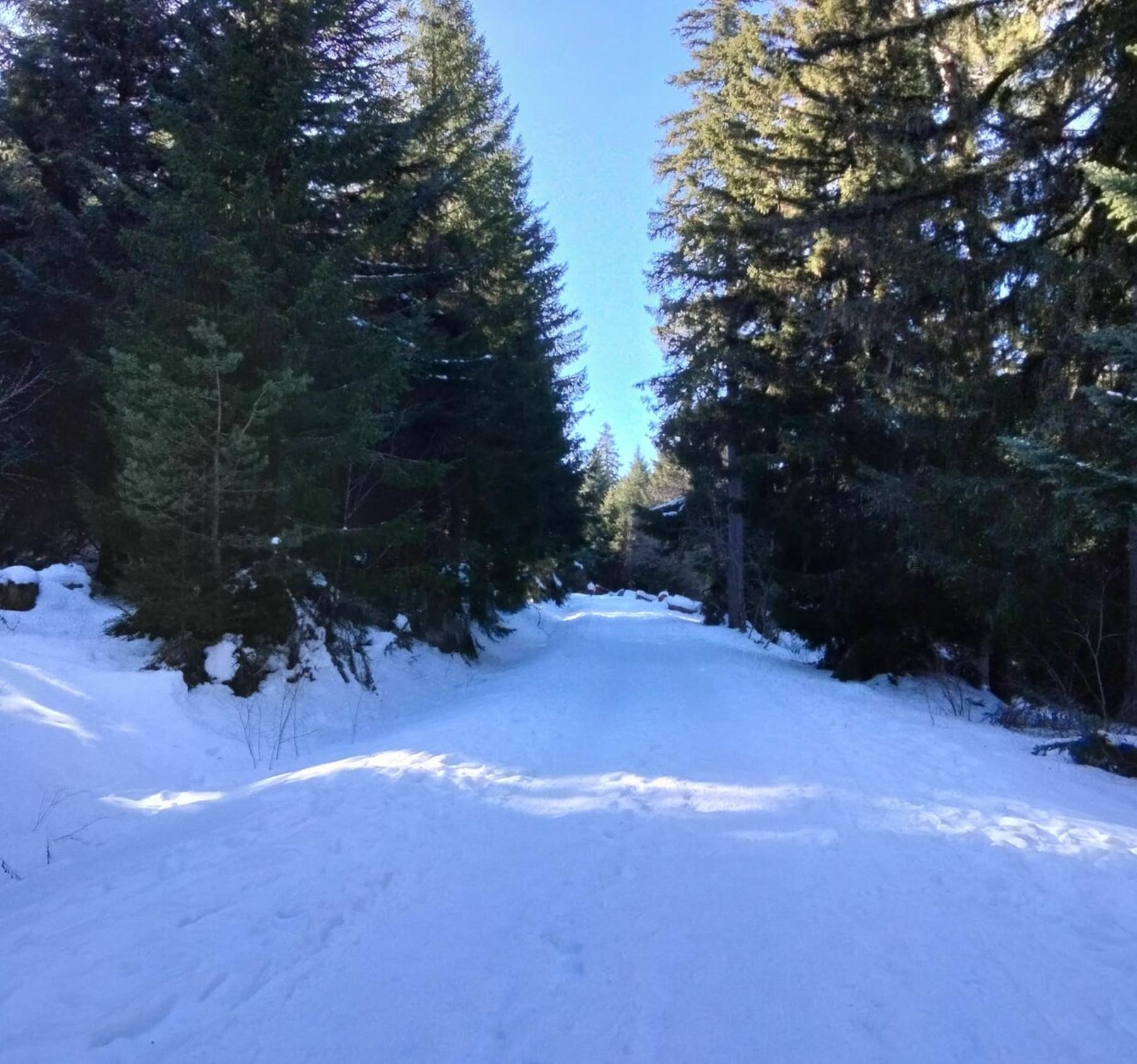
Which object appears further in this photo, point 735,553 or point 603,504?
point 603,504

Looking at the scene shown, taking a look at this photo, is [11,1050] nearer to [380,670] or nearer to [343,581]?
[343,581]

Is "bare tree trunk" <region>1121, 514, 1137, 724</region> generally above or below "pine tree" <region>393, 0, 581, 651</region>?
below

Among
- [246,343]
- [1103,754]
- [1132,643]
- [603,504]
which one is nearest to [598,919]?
[1103,754]

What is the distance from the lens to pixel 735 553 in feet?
74.9

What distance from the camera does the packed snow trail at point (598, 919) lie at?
2762 mm

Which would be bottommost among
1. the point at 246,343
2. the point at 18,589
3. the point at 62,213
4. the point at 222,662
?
the point at 222,662

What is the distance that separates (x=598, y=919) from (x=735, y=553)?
19840mm

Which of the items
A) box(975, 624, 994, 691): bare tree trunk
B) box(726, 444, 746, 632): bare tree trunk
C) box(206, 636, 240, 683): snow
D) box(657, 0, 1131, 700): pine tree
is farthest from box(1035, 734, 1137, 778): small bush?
box(726, 444, 746, 632): bare tree trunk

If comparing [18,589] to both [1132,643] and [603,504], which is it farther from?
[603,504]

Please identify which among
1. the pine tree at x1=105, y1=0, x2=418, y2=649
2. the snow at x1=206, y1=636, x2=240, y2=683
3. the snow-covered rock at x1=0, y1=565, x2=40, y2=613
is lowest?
the snow at x1=206, y1=636, x2=240, y2=683

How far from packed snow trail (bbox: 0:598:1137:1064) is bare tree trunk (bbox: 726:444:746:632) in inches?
535

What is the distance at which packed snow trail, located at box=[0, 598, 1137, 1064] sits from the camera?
2762 mm

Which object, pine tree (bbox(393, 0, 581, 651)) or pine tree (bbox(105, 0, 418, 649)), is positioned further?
pine tree (bbox(393, 0, 581, 651))

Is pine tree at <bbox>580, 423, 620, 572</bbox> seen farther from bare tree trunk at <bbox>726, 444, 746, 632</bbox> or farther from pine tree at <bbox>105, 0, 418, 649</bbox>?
pine tree at <bbox>105, 0, 418, 649</bbox>
